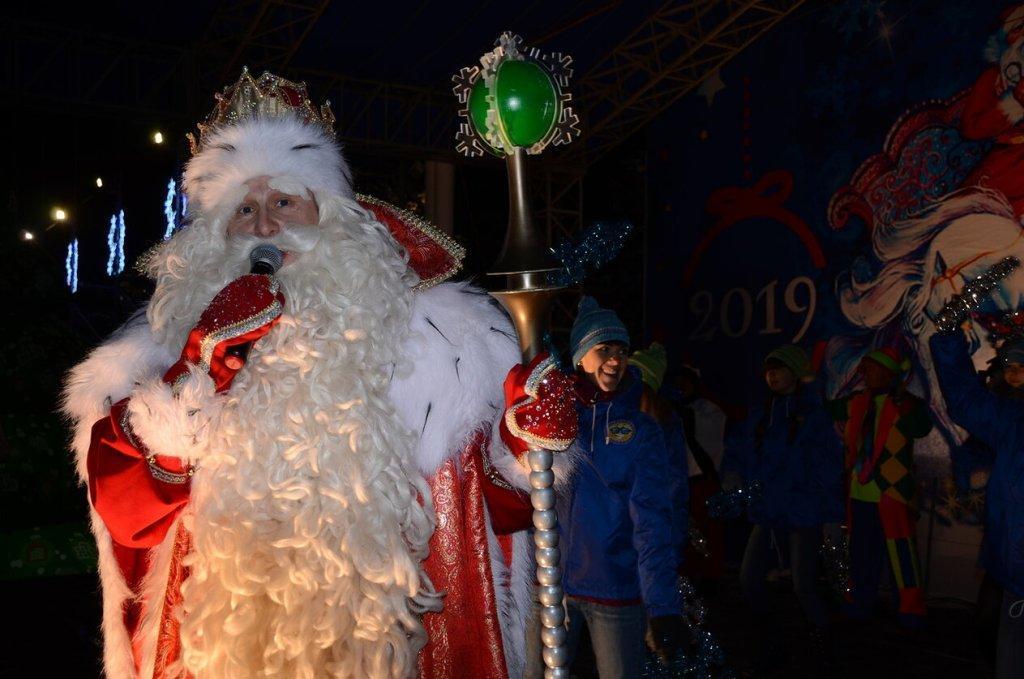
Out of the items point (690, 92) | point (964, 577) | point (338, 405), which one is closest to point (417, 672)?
point (338, 405)

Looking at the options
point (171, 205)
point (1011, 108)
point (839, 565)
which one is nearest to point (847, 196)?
point (1011, 108)

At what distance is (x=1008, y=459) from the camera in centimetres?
372

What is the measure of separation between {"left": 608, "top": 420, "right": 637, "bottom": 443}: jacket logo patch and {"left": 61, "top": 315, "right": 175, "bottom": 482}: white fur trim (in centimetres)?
177

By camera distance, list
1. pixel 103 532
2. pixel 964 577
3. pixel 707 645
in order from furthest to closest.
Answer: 1. pixel 964 577
2. pixel 707 645
3. pixel 103 532

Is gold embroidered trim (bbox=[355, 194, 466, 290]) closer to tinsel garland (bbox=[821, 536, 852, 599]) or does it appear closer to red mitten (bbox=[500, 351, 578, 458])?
red mitten (bbox=[500, 351, 578, 458])

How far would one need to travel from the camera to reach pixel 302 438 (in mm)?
2084

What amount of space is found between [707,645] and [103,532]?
331 centimetres

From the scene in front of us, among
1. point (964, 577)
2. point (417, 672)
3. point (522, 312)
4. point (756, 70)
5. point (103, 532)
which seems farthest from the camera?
point (756, 70)

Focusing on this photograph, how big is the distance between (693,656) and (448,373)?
300 centimetres

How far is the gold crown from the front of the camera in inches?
100.0

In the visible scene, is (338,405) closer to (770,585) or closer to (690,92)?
(770,585)

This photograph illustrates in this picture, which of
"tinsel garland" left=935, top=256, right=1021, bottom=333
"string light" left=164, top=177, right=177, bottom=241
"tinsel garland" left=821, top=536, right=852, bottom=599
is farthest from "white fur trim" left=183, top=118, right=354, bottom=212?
"string light" left=164, top=177, right=177, bottom=241

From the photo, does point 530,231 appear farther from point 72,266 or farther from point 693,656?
point 72,266

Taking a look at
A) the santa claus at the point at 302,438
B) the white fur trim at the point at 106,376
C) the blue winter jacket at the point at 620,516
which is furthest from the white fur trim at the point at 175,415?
the blue winter jacket at the point at 620,516
